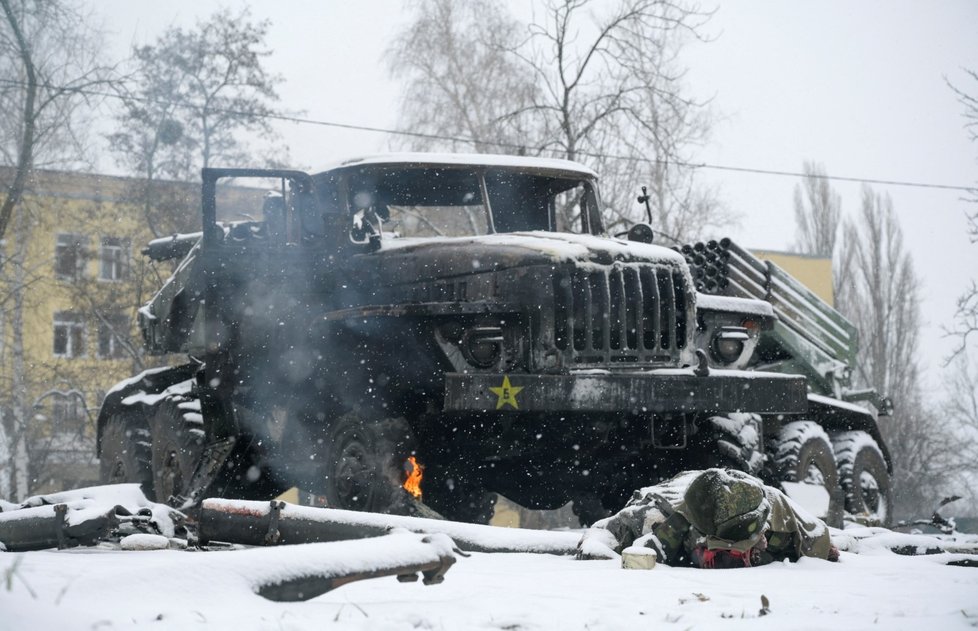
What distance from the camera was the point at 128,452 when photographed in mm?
10844

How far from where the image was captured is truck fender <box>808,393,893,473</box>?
431 inches

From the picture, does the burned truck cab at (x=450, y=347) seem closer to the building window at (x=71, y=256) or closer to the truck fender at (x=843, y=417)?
the truck fender at (x=843, y=417)

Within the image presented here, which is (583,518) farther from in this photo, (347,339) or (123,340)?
(123,340)

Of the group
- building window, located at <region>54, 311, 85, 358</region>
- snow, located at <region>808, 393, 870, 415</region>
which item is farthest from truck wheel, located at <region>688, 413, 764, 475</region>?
building window, located at <region>54, 311, 85, 358</region>

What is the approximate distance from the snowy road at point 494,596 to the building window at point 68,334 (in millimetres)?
21302

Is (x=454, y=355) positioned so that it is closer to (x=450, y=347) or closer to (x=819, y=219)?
(x=450, y=347)

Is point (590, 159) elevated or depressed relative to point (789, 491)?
elevated

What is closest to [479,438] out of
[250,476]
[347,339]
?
[347,339]

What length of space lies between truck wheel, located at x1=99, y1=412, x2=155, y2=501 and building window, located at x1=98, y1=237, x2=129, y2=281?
13.7 metres

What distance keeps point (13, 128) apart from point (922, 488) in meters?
25.9

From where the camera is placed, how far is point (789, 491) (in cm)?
945

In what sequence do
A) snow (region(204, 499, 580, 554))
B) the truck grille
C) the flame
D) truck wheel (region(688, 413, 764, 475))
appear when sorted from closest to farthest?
snow (region(204, 499, 580, 554)) → the truck grille → the flame → truck wheel (region(688, 413, 764, 475))

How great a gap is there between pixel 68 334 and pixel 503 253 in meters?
23.1

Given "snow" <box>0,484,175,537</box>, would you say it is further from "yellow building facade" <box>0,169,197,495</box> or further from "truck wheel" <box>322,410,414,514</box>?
"yellow building facade" <box>0,169,197,495</box>
